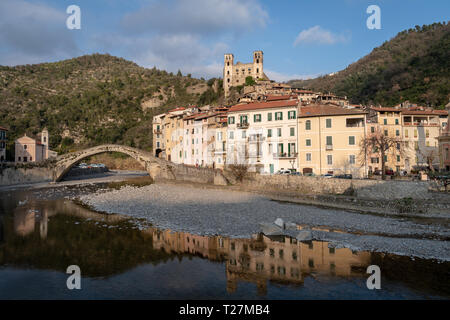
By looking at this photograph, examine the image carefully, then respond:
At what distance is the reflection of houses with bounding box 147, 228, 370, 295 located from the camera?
11.0m

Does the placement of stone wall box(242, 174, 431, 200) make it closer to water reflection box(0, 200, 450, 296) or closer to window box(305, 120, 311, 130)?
window box(305, 120, 311, 130)

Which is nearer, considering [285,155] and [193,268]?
[193,268]

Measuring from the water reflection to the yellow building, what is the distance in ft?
63.0

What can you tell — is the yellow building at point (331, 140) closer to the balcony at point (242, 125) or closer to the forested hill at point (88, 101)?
the balcony at point (242, 125)

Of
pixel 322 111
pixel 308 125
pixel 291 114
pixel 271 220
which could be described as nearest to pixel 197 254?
pixel 271 220

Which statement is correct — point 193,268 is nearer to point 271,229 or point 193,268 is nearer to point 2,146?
point 271,229

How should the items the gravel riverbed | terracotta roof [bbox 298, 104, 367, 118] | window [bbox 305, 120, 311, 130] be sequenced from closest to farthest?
the gravel riverbed → terracotta roof [bbox 298, 104, 367, 118] → window [bbox 305, 120, 311, 130]

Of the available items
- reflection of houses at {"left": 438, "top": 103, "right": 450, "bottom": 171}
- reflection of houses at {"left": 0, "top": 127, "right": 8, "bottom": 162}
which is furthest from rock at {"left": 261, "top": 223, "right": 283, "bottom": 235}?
reflection of houses at {"left": 0, "top": 127, "right": 8, "bottom": 162}

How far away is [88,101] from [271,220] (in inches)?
4095

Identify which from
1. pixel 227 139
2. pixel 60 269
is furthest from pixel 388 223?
pixel 227 139

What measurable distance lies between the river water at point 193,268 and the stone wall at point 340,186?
13293mm

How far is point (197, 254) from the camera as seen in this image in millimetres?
13484
